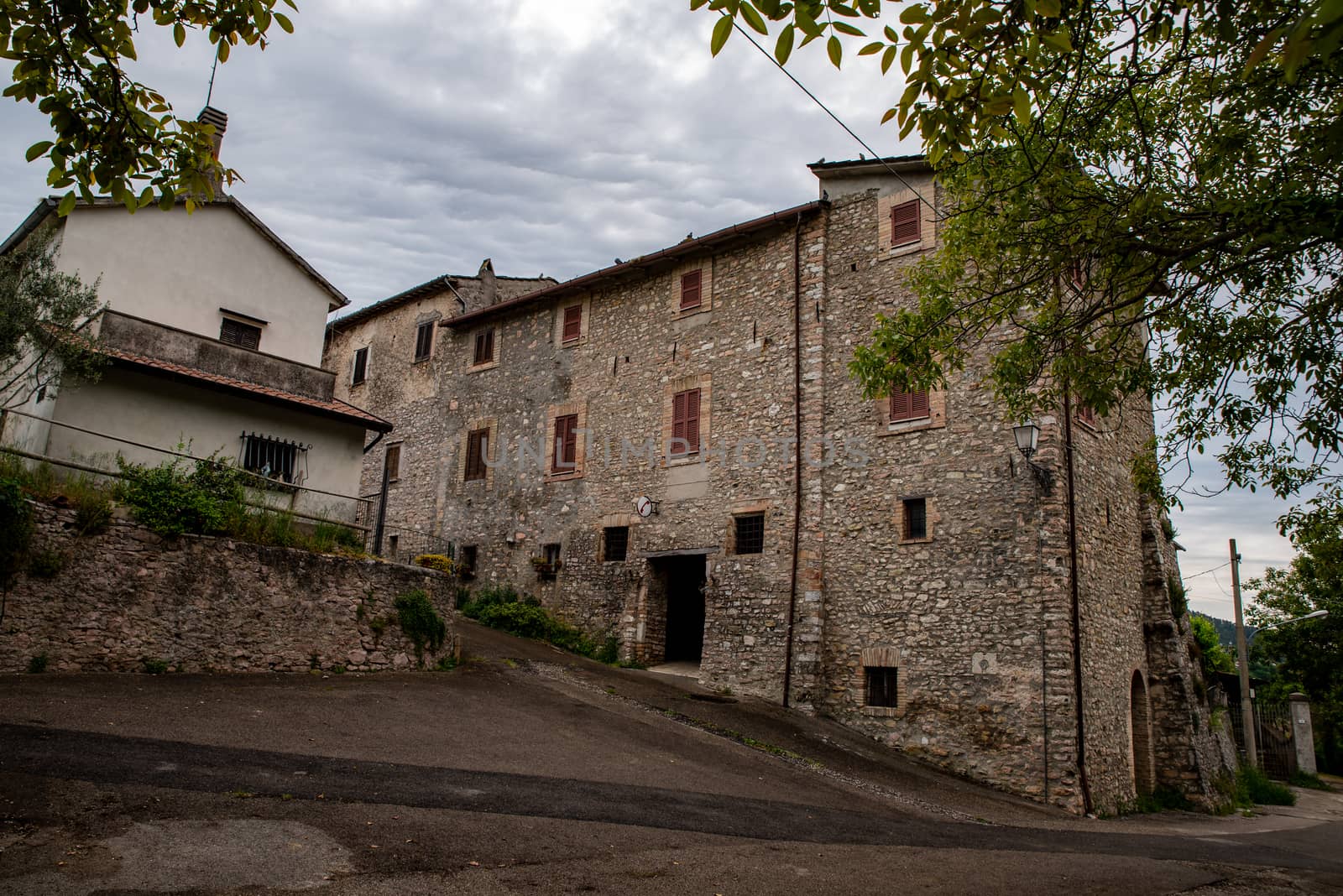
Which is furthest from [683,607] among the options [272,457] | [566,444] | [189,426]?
[189,426]

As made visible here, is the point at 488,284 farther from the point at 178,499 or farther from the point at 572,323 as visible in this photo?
the point at 178,499

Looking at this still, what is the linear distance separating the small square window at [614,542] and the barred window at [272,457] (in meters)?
6.47

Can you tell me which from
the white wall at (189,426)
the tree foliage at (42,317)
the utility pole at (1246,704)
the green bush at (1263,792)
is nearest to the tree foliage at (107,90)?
the tree foliage at (42,317)

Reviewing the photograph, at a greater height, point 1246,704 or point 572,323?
point 572,323

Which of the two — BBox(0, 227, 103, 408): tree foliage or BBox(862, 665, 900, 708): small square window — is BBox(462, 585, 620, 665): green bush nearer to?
BBox(862, 665, 900, 708): small square window

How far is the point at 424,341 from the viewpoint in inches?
957

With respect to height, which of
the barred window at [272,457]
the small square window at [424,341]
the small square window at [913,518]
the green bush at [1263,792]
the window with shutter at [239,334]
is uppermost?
the small square window at [424,341]

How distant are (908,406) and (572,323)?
29.6 ft

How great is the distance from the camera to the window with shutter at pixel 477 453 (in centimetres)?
2153

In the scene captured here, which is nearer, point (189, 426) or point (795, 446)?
point (189, 426)

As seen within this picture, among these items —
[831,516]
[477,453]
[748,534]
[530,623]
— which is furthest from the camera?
[477,453]

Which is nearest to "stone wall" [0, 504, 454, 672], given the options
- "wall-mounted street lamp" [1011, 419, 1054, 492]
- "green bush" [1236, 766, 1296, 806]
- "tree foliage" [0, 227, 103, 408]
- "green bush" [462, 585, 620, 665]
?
"tree foliage" [0, 227, 103, 408]

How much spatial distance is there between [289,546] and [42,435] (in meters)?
3.95

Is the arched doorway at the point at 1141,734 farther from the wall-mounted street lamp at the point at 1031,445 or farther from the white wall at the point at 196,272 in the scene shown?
the white wall at the point at 196,272
